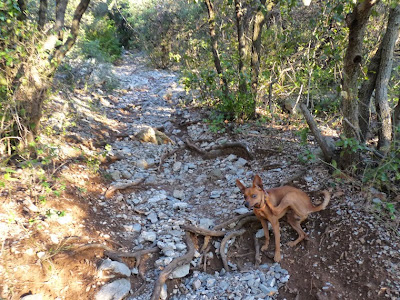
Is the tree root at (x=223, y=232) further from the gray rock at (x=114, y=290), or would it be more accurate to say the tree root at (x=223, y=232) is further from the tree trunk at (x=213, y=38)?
the tree trunk at (x=213, y=38)

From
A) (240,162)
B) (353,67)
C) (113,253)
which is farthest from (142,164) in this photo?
(353,67)

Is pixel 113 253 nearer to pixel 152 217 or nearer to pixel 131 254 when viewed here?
pixel 131 254

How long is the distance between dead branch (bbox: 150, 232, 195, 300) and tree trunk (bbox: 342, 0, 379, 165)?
2.74 m

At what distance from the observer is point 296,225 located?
3.92m

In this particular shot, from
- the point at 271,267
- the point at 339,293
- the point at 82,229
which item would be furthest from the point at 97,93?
the point at 339,293

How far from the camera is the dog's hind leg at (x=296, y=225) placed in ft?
12.7

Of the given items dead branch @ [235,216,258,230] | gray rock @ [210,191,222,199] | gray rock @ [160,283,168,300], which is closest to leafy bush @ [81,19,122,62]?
gray rock @ [210,191,222,199]

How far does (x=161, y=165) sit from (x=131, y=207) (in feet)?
6.36

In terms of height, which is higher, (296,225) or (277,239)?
(296,225)

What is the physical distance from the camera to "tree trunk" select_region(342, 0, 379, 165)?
370 centimetres

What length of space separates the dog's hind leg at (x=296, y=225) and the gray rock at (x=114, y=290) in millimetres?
2205

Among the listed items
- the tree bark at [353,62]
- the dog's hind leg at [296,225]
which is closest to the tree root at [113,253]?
the dog's hind leg at [296,225]

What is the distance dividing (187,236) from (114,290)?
1.28 m

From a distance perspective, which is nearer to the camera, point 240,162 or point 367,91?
point 367,91
